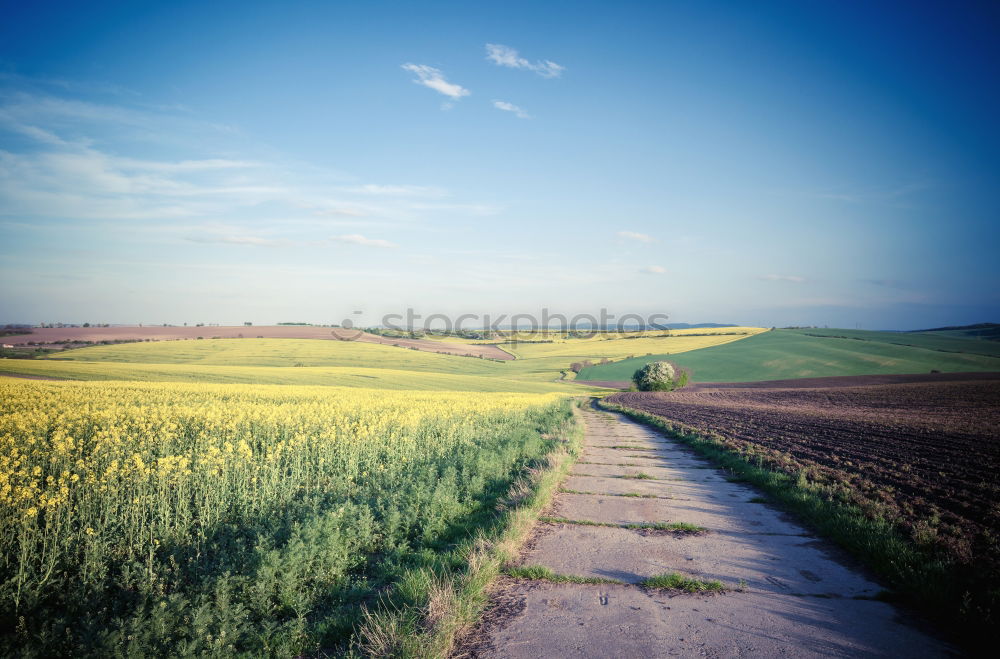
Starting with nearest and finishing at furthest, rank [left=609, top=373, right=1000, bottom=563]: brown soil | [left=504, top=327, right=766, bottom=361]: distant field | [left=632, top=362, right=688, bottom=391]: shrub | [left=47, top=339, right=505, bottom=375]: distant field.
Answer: [left=609, top=373, right=1000, bottom=563]: brown soil, [left=47, top=339, right=505, bottom=375]: distant field, [left=632, top=362, right=688, bottom=391]: shrub, [left=504, top=327, right=766, bottom=361]: distant field

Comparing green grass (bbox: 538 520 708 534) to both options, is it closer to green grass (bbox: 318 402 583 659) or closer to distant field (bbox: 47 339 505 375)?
green grass (bbox: 318 402 583 659)

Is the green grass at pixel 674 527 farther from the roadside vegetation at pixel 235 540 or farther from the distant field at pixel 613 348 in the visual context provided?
the distant field at pixel 613 348

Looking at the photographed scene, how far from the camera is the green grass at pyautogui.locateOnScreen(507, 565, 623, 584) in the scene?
5238 millimetres

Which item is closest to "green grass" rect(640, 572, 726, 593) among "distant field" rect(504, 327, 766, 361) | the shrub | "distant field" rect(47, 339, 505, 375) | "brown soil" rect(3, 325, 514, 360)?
the shrub

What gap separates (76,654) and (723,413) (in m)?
28.4

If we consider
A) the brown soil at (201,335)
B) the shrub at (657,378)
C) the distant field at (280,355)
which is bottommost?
the shrub at (657,378)

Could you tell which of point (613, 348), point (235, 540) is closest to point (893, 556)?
point (235, 540)

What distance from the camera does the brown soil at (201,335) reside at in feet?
152

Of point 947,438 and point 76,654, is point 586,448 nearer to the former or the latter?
point 947,438

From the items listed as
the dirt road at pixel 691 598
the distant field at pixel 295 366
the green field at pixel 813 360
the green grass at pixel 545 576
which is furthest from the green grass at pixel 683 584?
the green field at pixel 813 360

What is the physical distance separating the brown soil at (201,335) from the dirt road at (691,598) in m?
60.6

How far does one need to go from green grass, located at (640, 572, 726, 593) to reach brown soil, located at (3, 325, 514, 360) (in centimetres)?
6166

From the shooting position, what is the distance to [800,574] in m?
5.49

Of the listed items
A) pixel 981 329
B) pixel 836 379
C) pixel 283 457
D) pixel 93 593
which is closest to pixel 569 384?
pixel 836 379
